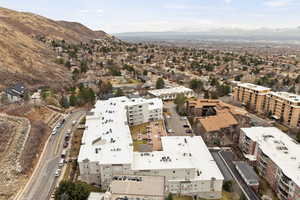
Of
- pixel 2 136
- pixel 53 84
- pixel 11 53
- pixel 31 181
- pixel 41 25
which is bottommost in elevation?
pixel 31 181

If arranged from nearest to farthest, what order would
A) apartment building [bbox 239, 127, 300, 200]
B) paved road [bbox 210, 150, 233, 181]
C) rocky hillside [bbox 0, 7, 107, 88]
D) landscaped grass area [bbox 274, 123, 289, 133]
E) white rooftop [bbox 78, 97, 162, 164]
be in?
apartment building [bbox 239, 127, 300, 200]
white rooftop [bbox 78, 97, 162, 164]
paved road [bbox 210, 150, 233, 181]
landscaped grass area [bbox 274, 123, 289, 133]
rocky hillside [bbox 0, 7, 107, 88]

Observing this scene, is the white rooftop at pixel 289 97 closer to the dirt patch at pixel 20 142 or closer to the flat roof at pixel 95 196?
the flat roof at pixel 95 196

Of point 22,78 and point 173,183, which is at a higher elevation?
point 22,78

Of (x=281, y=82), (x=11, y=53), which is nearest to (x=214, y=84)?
(x=281, y=82)

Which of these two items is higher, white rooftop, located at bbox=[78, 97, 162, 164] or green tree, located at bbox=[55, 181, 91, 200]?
white rooftop, located at bbox=[78, 97, 162, 164]

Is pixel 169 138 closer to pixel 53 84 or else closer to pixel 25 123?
pixel 25 123

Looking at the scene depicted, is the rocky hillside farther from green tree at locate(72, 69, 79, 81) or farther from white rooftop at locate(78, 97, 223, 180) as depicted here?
white rooftop at locate(78, 97, 223, 180)

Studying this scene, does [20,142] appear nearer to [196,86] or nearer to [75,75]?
[75,75]

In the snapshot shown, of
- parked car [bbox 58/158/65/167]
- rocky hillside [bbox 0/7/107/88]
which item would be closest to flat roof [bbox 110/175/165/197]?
parked car [bbox 58/158/65/167]
